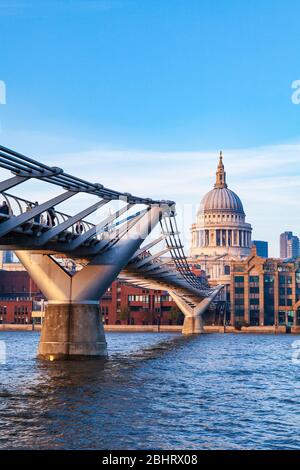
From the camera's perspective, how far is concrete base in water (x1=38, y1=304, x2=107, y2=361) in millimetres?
62344

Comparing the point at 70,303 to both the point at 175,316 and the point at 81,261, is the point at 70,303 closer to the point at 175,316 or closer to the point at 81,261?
the point at 81,261

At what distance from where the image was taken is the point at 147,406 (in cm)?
3922

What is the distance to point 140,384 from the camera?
48.8 meters

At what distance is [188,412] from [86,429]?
6.51 m

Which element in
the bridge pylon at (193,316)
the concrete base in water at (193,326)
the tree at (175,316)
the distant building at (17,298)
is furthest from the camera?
the distant building at (17,298)

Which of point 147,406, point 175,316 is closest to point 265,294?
point 175,316

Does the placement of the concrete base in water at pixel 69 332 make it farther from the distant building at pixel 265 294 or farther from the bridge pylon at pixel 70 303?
the distant building at pixel 265 294

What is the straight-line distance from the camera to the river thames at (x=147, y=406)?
101 feet

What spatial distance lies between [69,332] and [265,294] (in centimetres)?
11594

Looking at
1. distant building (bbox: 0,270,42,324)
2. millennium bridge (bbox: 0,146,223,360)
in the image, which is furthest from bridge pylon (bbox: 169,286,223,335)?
millennium bridge (bbox: 0,146,223,360)

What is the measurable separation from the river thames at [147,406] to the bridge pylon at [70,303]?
190 cm

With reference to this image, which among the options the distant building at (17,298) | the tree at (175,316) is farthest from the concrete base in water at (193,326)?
the distant building at (17,298)

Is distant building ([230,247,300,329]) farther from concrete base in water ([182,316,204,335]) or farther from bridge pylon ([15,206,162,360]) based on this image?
bridge pylon ([15,206,162,360])
